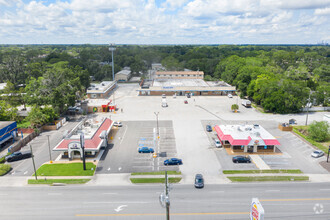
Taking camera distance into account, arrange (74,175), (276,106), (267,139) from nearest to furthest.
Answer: (74,175) < (267,139) < (276,106)

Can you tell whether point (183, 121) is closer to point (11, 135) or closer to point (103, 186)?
point (103, 186)

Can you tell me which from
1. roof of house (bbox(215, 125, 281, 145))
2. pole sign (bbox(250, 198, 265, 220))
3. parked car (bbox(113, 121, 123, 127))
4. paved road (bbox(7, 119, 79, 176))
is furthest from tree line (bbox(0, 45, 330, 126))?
pole sign (bbox(250, 198, 265, 220))

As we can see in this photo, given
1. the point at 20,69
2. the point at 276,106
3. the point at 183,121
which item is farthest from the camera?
the point at 20,69

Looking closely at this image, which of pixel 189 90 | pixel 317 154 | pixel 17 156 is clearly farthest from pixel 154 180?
pixel 189 90

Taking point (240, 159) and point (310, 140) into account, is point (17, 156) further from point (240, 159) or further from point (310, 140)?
point (310, 140)

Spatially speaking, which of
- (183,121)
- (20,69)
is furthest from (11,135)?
(20,69)

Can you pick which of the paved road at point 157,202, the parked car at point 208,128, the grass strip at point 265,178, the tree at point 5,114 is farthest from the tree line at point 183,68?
the grass strip at point 265,178

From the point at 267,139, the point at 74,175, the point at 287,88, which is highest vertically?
the point at 287,88
